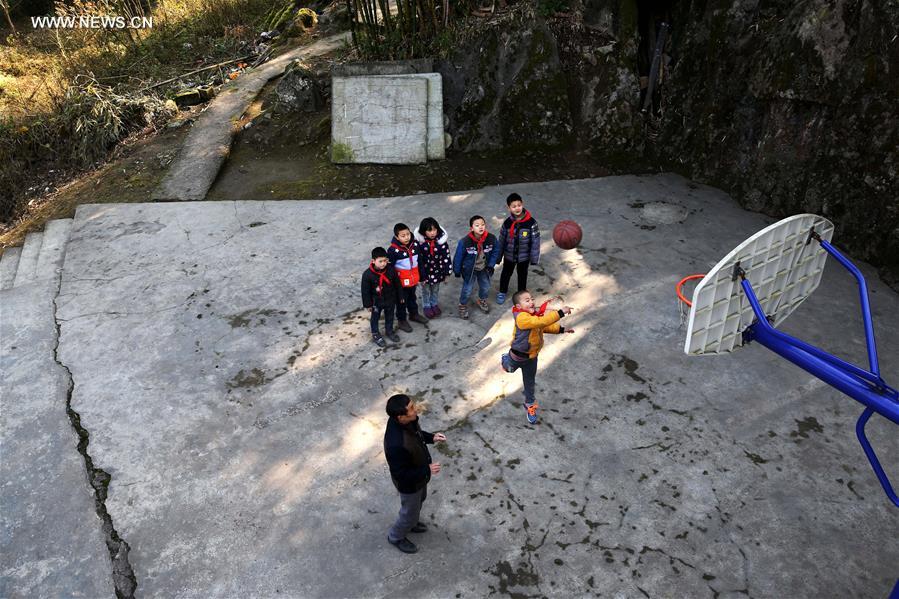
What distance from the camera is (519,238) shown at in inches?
250

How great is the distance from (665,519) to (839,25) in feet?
21.8

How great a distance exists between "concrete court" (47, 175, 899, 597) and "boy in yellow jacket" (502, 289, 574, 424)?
0.61 metres

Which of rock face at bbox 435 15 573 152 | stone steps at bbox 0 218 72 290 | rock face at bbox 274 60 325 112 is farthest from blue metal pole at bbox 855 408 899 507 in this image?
rock face at bbox 274 60 325 112

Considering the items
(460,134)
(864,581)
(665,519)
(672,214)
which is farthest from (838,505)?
(460,134)

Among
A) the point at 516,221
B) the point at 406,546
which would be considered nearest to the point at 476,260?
the point at 516,221

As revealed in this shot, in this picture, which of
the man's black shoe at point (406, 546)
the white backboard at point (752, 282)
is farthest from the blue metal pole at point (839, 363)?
the man's black shoe at point (406, 546)

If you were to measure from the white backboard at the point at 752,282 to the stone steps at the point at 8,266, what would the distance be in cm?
837

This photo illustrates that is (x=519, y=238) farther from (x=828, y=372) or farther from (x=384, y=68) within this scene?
(x=384, y=68)

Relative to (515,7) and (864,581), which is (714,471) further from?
(515,7)

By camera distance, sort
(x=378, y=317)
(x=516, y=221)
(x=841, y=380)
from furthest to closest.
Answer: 1. (x=516, y=221)
2. (x=378, y=317)
3. (x=841, y=380)

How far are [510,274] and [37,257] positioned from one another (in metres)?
6.61

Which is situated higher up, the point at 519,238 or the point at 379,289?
the point at 519,238

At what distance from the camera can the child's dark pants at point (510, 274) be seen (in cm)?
661

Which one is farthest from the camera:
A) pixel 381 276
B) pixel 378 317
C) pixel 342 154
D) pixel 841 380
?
pixel 342 154
